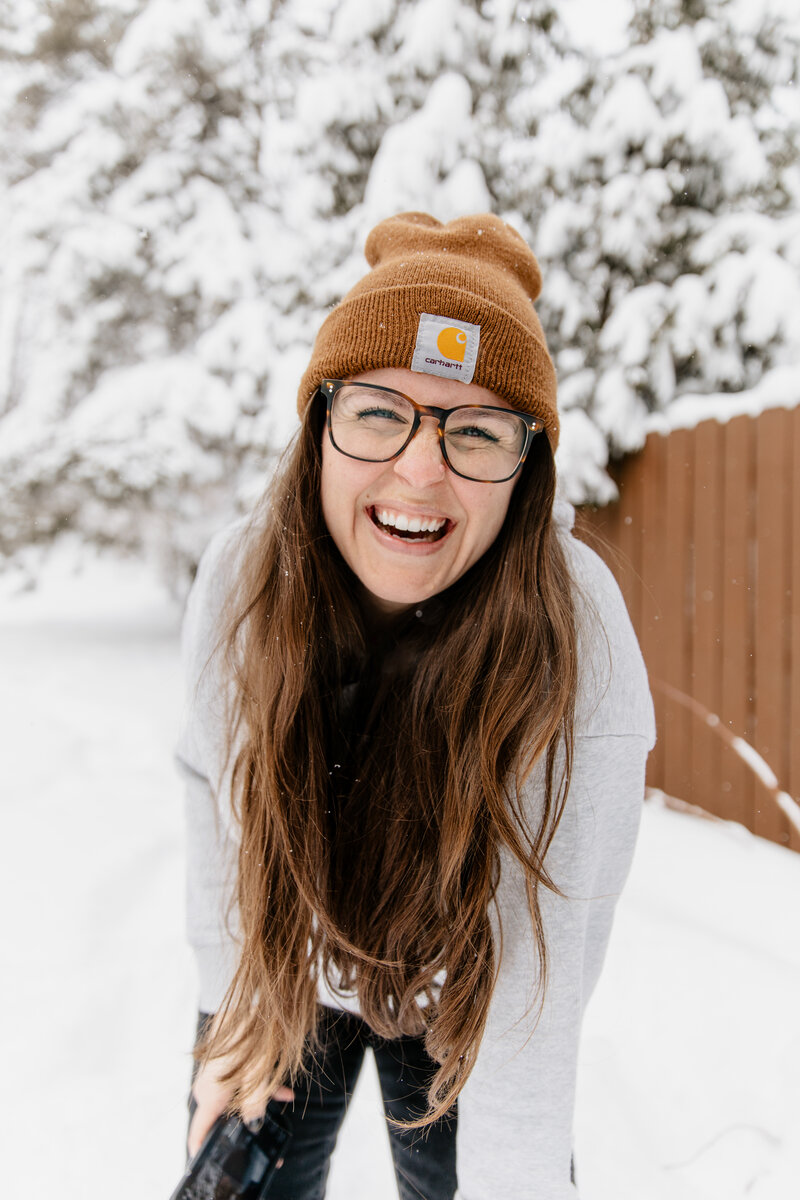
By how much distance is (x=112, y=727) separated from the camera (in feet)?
13.9

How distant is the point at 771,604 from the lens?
122 inches

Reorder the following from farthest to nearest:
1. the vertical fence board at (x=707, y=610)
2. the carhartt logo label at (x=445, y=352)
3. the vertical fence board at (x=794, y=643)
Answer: the vertical fence board at (x=707, y=610), the vertical fence board at (x=794, y=643), the carhartt logo label at (x=445, y=352)

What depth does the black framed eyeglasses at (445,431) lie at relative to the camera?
1056 mm

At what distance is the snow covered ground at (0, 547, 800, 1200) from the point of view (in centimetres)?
172

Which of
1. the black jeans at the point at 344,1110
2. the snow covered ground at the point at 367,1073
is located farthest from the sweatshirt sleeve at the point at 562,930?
the snow covered ground at the point at 367,1073

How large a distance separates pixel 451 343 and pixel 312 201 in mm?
4284

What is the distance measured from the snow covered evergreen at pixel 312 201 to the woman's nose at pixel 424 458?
78.3 inches

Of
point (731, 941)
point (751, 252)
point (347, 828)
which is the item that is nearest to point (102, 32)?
point (751, 252)

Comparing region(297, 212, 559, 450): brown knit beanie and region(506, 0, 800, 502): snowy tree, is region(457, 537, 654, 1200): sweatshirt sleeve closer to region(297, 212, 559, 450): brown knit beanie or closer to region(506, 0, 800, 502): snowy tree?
region(297, 212, 559, 450): brown knit beanie

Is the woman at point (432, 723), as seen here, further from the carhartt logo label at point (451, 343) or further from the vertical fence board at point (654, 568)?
the vertical fence board at point (654, 568)

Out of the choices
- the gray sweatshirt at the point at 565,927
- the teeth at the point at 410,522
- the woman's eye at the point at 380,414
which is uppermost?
the woman's eye at the point at 380,414

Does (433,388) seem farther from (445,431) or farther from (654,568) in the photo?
(654,568)

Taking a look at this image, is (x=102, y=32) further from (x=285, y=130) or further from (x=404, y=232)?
(x=404, y=232)

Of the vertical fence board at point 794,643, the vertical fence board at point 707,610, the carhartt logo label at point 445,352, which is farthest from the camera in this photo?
the vertical fence board at point 707,610
